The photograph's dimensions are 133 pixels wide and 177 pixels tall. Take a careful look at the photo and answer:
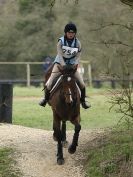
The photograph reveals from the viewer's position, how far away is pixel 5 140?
41.5 feet

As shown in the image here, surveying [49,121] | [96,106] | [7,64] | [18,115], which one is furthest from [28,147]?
[7,64]

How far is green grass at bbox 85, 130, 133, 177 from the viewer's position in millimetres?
9828

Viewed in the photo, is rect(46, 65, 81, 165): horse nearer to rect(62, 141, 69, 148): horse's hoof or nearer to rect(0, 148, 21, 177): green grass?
rect(62, 141, 69, 148): horse's hoof

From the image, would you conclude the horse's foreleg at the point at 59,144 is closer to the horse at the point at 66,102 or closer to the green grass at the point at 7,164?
the horse at the point at 66,102

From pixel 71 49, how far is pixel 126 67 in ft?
3.82

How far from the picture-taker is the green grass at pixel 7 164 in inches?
402

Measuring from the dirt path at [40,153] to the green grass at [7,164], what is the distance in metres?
0.13

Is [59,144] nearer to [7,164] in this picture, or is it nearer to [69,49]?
[7,164]

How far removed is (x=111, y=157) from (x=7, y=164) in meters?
1.91

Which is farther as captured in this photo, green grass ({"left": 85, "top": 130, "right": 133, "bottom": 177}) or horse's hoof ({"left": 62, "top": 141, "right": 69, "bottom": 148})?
horse's hoof ({"left": 62, "top": 141, "right": 69, "bottom": 148})

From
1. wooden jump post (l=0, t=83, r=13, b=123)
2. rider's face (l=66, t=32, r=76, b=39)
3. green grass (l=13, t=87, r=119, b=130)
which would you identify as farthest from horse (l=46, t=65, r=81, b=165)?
wooden jump post (l=0, t=83, r=13, b=123)

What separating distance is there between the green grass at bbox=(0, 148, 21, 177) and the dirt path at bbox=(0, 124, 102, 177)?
13 centimetres

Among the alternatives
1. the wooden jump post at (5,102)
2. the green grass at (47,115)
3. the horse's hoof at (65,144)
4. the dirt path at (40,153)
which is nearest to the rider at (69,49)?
the horse's hoof at (65,144)

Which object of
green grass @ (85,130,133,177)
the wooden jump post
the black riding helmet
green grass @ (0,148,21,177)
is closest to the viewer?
green grass @ (85,130,133,177)
